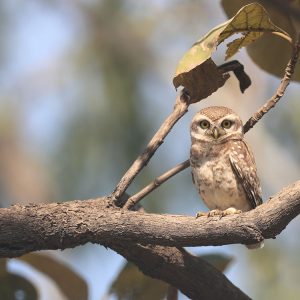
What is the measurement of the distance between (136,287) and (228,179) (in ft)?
3.85

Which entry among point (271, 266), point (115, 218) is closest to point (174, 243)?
point (115, 218)

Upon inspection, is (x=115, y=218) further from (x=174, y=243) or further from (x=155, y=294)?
(x=155, y=294)

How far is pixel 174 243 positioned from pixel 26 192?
14.0 feet

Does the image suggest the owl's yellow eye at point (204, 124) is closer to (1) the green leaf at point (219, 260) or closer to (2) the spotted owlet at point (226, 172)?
(2) the spotted owlet at point (226, 172)

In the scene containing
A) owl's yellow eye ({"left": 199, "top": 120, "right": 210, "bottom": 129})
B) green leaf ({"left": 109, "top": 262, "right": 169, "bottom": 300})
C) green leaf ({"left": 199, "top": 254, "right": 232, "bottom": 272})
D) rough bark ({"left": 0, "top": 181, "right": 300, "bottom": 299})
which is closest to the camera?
rough bark ({"left": 0, "top": 181, "right": 300, "bottom": 299})

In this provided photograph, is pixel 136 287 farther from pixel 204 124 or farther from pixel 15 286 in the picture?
pixel 204 124

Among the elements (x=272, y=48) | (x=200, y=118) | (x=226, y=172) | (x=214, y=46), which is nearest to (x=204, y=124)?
(x=200, y=118)

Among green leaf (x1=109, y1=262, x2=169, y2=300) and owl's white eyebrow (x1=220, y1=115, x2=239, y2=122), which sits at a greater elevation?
owl's white eyebrow (x1=220, y1=115, x2=239, y2=122)

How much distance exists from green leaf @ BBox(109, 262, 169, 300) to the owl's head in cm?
141

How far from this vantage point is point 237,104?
663 centimetres

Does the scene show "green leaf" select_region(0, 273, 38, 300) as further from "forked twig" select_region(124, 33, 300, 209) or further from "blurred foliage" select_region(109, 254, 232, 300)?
"forked twig" select_region(124, 33, 300, 209)

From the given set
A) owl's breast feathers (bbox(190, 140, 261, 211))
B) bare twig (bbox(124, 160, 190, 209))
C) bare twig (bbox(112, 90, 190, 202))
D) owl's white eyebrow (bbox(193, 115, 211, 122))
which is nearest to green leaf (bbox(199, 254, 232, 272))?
bare twig (bbox(124, 160, 190, 209))

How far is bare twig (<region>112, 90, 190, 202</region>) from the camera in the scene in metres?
2.45

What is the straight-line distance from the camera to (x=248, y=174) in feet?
12.0
